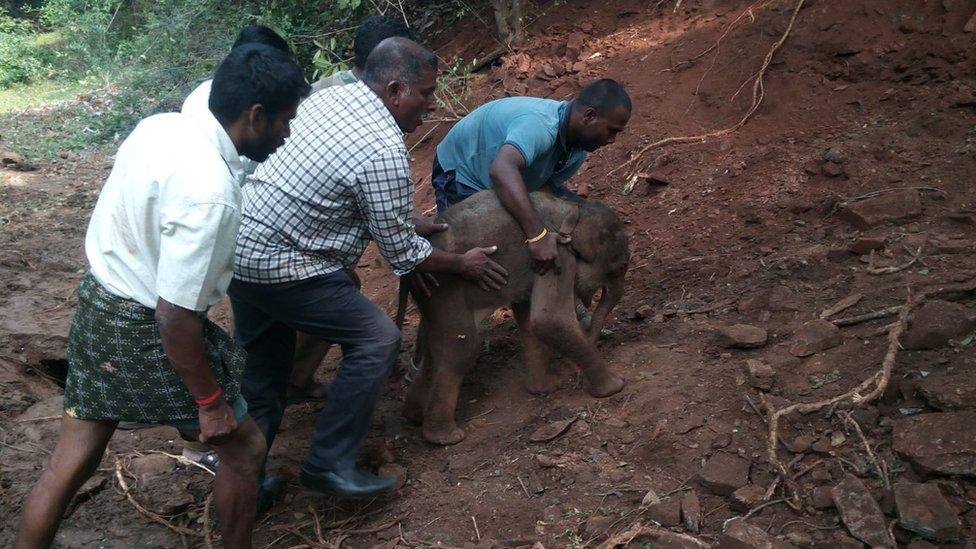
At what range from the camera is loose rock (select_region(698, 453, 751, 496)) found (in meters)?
3.69

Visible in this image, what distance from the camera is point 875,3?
709 centimetres

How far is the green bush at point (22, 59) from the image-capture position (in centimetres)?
1560

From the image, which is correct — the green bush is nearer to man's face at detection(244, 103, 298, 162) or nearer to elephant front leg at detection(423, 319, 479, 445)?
elephant front leg at detection(423, 319, 479, 445)

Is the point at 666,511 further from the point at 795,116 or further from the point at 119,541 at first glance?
the point at 795,116

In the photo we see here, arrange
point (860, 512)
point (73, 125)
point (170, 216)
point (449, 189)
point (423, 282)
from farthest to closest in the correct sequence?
point (73, 125) < point (449, 189) < point (423, 282) < point (860, 512) < point (170, 216)

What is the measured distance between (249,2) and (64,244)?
4.39 meters

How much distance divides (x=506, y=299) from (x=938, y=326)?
2162mm

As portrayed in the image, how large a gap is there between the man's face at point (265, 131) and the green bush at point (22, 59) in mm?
14675

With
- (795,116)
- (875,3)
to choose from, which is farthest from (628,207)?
(875,3)

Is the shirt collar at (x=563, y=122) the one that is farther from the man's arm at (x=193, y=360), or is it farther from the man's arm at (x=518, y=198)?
the man's arm at (x=193, y=360)

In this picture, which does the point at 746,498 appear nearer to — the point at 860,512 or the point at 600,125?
the point at 860,512

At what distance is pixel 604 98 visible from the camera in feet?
15.0

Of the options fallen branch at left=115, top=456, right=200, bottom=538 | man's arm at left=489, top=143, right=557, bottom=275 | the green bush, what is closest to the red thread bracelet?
fallen branch at left=115, top=456, right=200, bottom=538

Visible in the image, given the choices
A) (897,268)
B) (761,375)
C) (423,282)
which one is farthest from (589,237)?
(897,268)
